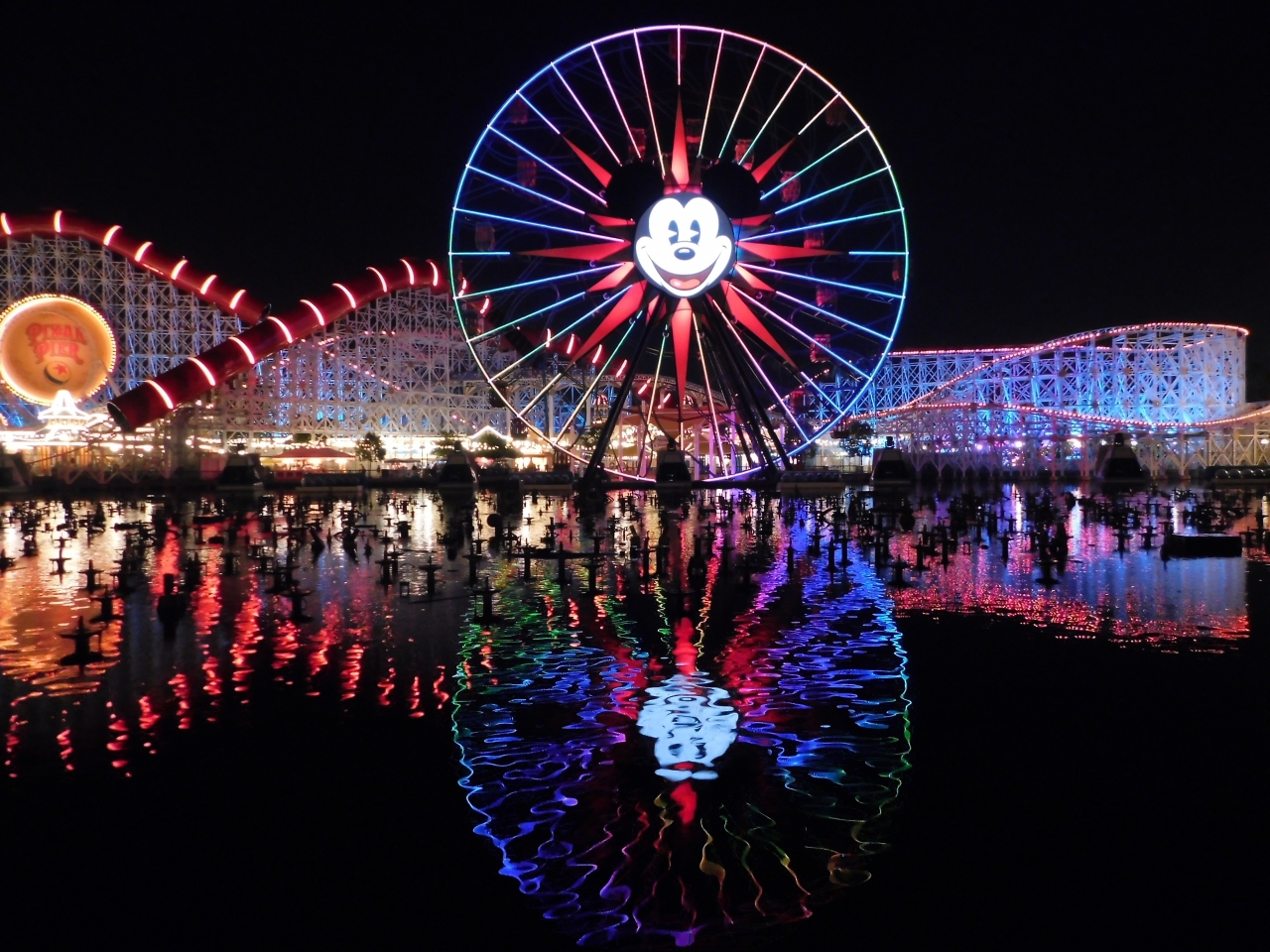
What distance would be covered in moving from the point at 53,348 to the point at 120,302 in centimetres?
404

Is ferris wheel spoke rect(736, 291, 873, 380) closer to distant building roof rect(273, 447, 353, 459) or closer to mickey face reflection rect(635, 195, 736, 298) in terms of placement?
mickey face reflection rect(635, 195, 736, 298)

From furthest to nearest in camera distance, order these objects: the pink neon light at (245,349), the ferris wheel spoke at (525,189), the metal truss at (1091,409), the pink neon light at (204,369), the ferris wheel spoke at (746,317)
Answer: the metal truss at (1091,409)
the pink neon light at (245,349)
the pink neon light at (204,369)
the ferris wheel spoke at (746,317)
the ferris wheel spoke at (525,189)

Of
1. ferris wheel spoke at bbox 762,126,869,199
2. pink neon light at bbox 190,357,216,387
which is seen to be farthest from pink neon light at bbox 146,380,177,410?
ferris wheel spoke at bbox 762,126,869,199

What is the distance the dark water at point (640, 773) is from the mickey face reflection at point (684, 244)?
23071 millimetres

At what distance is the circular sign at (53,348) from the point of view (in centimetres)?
5091

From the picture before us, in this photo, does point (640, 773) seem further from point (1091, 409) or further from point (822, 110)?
point (1091, 409)

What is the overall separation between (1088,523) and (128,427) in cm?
4008

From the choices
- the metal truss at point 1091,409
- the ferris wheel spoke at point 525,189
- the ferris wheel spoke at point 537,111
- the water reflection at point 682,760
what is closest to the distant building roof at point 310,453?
the ferris wheel spoke at point 525,189

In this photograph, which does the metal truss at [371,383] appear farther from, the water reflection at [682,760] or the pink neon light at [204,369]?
the water reflection at [682,760]

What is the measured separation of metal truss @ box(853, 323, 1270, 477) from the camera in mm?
68000

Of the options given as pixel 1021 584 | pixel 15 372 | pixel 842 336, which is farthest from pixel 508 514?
pixel 15 372

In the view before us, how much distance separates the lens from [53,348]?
51531mm

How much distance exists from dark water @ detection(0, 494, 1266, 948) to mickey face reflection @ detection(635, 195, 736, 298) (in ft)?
75.7

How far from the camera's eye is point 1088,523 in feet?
89.7
